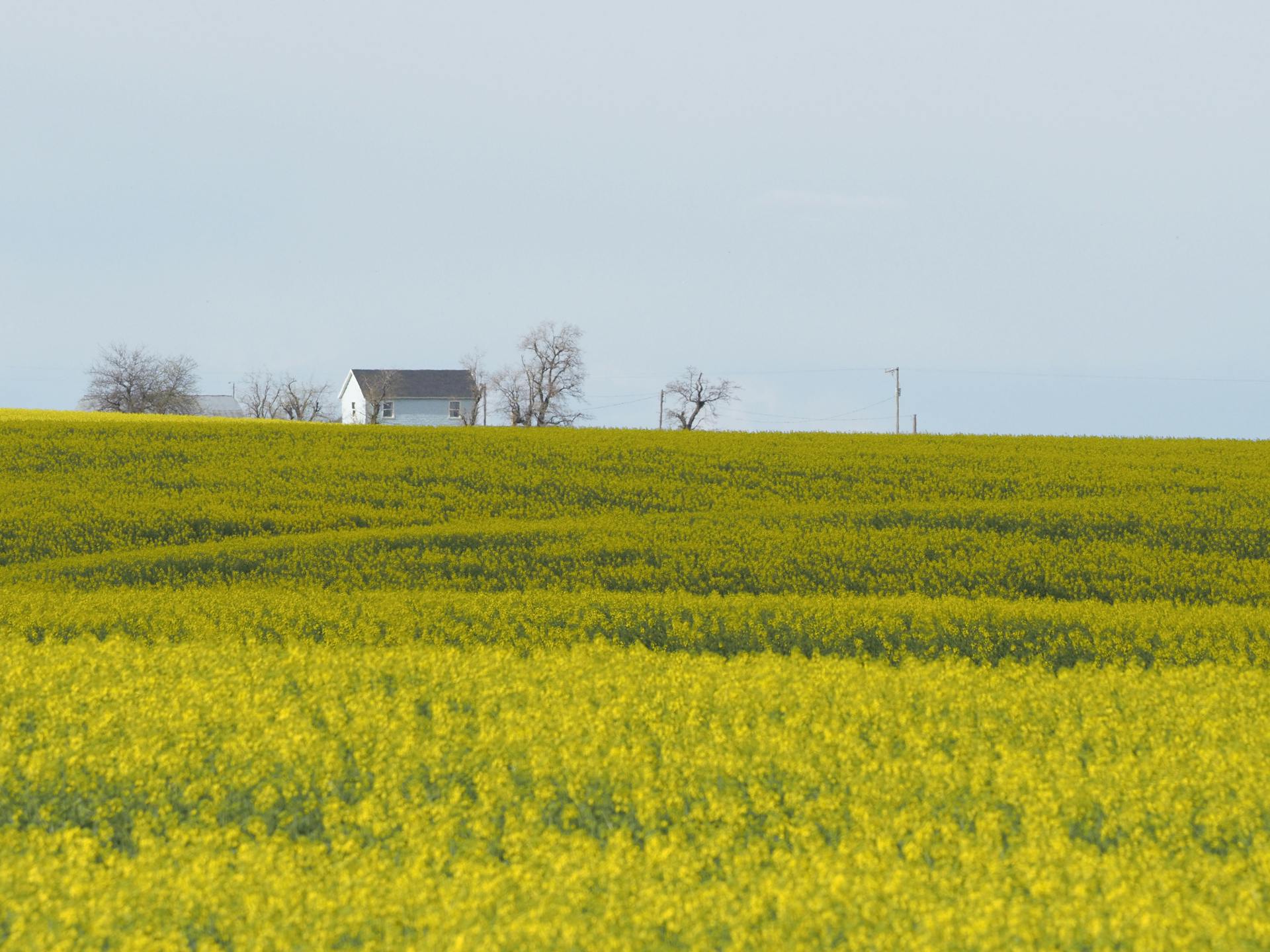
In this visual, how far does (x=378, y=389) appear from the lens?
3605 inches

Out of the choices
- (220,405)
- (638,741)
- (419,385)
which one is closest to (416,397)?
(419,385)

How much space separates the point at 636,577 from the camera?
1852cm

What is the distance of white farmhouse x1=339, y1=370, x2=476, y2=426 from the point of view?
9088 centimetres

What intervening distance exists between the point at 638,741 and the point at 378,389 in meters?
87.0

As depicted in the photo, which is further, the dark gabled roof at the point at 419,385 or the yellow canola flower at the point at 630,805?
the dark gabled roof at the point at 419,385

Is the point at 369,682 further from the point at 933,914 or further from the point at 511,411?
the point at 511,411

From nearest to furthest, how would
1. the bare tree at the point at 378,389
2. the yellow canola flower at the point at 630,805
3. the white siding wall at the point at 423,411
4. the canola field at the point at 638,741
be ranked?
the yellow canola flower at the point at 630,805 → the canola field at the point at 638,741 → the bare tree at the point at 378,389 → the white siding wall at the point at 423,411

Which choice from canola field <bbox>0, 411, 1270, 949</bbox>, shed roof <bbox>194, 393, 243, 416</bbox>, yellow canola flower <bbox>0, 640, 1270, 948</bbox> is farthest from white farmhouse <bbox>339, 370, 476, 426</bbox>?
yellow canola flower <bbox>0, 640, 1270, 948</bbox>

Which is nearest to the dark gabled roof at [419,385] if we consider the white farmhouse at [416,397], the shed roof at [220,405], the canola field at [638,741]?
the white farmhouse at [416,397]

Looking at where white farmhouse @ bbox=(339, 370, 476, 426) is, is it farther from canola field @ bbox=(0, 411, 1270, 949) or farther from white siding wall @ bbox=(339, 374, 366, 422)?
canola field @ bbox=(0, 411, 1270, 949)

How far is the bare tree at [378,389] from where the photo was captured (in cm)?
9012

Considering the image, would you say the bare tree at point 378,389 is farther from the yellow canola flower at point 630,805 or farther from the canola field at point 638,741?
the yellow canola flower at point 630,805

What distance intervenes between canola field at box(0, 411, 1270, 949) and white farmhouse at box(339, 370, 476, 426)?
7022cm

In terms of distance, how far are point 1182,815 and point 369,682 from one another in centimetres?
669
